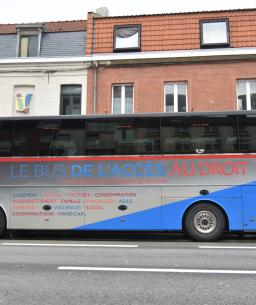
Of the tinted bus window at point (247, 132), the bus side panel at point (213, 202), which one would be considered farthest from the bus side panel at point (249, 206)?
the tinted bus window at point (247, 132)

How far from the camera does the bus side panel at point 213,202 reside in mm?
10320

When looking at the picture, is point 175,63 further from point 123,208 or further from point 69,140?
point 123,208

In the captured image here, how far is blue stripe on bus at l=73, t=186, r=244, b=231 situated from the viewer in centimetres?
1033

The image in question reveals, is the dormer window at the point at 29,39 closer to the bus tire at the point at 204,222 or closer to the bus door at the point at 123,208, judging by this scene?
the bus door at the point at 123,208

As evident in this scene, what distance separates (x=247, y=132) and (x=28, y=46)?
1381cm

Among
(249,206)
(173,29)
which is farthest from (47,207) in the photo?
(173,29)

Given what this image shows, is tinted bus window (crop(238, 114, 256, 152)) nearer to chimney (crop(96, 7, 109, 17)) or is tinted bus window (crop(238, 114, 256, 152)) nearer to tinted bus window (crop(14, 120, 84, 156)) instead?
tinted bus window (crop(14, 120, 84, 156))

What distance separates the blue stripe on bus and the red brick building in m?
8.19

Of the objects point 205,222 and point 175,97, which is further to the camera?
point 175,97

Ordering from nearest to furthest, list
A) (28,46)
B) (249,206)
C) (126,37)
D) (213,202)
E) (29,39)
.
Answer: (249,206)
(213,202)
(126,37)
(28,46)
(29,39)

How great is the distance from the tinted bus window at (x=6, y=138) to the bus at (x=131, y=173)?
28 mm

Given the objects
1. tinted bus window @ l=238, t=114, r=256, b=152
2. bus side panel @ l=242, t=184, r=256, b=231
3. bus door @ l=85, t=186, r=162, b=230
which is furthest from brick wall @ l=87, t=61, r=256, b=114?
bus door @ l=85, t=186, r=162, b=230

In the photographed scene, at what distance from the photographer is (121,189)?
35.3 feet

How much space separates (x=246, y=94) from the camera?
18.0 m
